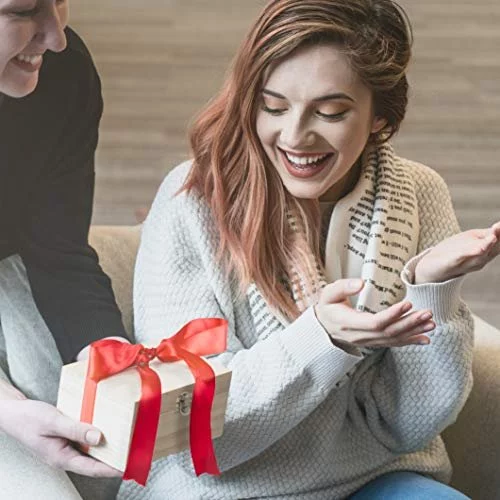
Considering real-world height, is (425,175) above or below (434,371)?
above

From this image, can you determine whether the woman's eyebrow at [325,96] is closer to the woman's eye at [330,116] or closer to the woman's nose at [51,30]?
the woman's eye at [330,116]

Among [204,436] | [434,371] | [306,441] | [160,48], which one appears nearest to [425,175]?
[434,371]

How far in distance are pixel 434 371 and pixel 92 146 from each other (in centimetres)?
46

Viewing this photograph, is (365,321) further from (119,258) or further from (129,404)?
(119,258)

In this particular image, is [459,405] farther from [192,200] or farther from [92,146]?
[92,146]

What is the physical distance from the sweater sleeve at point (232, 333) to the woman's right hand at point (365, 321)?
0.07 ft

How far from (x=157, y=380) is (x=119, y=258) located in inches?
18.3

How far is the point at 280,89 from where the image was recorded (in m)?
1.28

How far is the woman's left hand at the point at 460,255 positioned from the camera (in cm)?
122

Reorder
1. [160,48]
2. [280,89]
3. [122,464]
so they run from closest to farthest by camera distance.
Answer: [122,464] < [280,89] < [160,48]

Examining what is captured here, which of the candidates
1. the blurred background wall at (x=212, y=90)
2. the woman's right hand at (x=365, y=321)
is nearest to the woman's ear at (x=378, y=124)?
the woman's right hand at (x=365, y=321)

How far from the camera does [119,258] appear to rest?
5.24 feet

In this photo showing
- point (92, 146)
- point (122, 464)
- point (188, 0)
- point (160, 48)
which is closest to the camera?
point (122, 464)

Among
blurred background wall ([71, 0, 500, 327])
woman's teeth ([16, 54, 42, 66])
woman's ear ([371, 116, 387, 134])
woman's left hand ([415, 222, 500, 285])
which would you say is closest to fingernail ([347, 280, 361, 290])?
woman's left hand ([415, 222, 500, 285])
